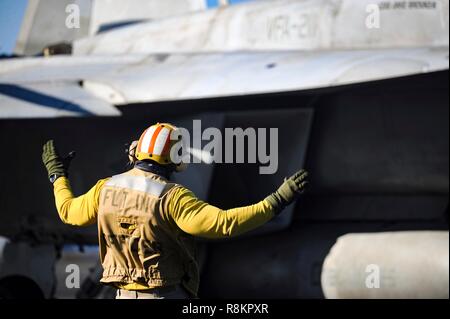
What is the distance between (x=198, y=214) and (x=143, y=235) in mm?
271

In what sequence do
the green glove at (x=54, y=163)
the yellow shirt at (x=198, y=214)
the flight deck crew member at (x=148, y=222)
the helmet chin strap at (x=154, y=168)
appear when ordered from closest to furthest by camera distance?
the yellow shirt at (x=198, y=214), the flight deck crew member at (x=148, y=222), the helmet chin strap at (x=154, y=168), the green glove at (x=54, y=163)

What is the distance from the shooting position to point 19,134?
761cm

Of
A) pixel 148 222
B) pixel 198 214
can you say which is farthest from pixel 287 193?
pixel 148 222

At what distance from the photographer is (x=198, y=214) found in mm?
3023

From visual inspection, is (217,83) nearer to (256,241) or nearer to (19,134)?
(256,241)

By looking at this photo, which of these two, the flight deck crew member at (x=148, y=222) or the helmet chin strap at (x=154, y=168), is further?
the helmet chin strap at (x=154, y=168)

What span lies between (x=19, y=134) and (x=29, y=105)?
0.65 metres

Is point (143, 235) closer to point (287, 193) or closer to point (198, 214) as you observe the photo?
point (198, 214)

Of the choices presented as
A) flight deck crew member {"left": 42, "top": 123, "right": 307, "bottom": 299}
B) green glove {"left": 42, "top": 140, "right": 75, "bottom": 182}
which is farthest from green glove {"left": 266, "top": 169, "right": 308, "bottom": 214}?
green glove {"left": 42, "top": 140, "right": 75, "bottom": 182}

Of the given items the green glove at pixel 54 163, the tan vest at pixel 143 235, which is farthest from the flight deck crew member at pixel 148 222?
the green glove at pixel 54 163

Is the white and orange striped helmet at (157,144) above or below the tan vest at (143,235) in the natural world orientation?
above

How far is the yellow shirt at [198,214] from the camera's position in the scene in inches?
116

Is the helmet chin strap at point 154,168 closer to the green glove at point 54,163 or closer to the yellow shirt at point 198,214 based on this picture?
the yellow shirt at point 198,214
